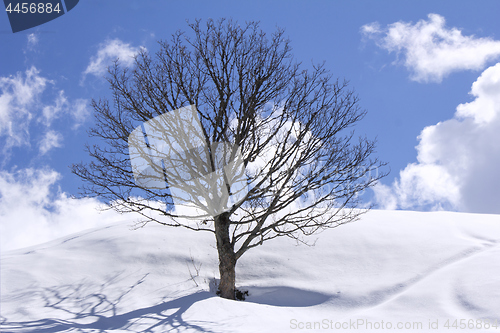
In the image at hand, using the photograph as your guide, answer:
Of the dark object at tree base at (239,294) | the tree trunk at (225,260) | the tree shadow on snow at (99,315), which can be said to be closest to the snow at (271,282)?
the tree shadow on snow at (99,315)

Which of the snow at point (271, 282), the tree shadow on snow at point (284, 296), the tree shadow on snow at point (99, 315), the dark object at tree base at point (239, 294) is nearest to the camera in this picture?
the tree shadow on snow at point (99, 315)

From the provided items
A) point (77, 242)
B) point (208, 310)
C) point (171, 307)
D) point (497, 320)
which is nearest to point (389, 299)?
point (497, 320)

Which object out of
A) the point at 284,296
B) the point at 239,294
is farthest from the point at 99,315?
the point at 284,296

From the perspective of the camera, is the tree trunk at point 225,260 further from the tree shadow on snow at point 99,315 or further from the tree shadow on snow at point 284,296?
the tree shadow on snow at point 284,296

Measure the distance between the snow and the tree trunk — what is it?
32 cm

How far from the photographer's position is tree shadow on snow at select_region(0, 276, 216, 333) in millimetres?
5660

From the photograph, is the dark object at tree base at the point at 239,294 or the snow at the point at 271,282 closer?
the snow at the point at 271,282

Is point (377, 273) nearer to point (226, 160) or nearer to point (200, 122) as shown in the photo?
point (226, 160)

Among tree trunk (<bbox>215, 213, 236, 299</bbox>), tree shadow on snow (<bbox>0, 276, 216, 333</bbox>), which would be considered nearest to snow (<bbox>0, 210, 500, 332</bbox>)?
tree shadow on snow (<bbox>0, 276, 216, 333</bbox>)

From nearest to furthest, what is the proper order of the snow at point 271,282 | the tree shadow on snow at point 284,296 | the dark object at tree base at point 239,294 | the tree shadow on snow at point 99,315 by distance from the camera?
the tree shadow on snow at point 99,315, the snow at point 271,282, the tree shadow on snow at point 284,296, the dark object at tree base at point 239,294

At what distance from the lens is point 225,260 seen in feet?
25.8

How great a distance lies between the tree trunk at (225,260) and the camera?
25.6 ft

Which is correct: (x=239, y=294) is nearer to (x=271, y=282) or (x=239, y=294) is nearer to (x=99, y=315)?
(x=271, y=282)

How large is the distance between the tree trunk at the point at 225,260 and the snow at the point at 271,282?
0.32 metres
